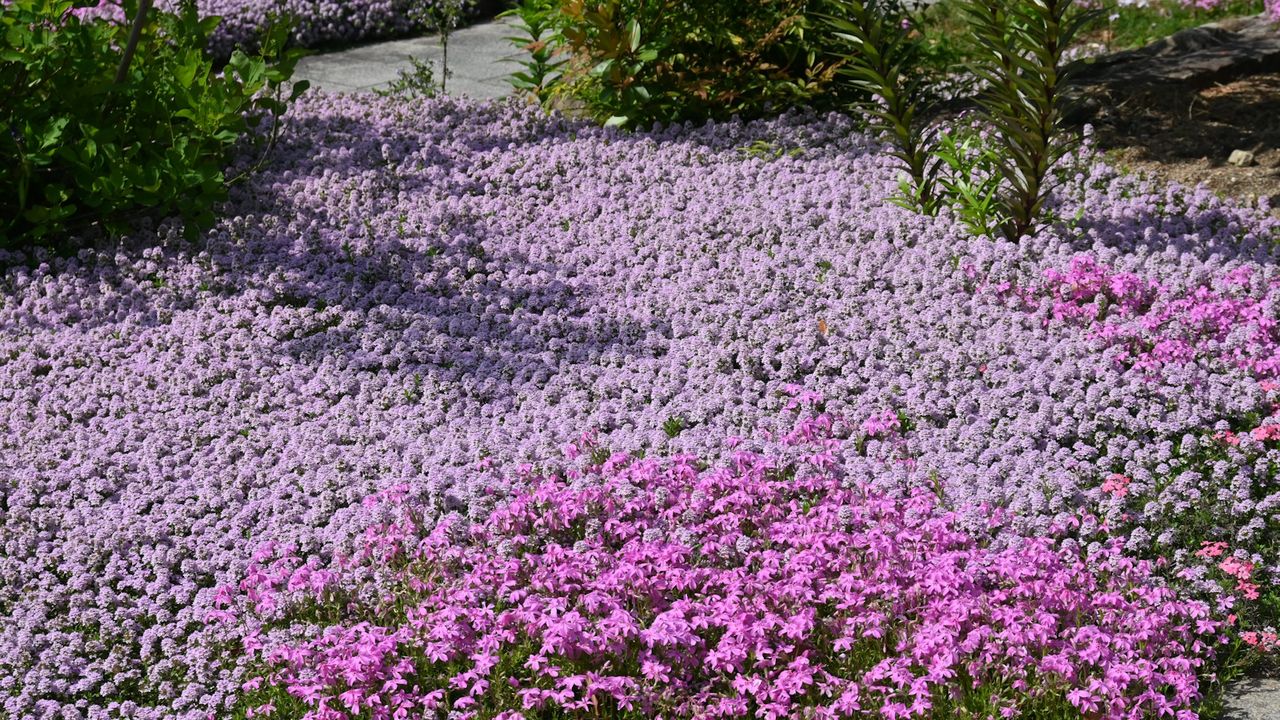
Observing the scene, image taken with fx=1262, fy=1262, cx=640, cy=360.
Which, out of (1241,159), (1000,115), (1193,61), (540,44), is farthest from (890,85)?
(1193,61)

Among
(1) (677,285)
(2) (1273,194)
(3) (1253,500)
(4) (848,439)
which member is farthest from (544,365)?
(2) (1273,194)

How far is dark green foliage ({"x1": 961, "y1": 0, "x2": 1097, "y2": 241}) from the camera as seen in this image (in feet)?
20.3

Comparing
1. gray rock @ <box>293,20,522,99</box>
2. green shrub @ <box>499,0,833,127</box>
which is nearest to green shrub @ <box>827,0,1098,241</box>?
green shrub @ <box>499,0,833,127</box>

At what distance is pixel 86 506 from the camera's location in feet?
16.2

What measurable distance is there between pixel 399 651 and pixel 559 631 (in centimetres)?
59

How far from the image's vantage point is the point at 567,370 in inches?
222

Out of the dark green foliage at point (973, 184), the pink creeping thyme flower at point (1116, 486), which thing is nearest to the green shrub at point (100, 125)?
the dark green foliage at point (973, 184)

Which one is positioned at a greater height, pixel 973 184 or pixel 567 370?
pixel 973 184

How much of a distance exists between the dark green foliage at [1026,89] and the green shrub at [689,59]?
6.41ft

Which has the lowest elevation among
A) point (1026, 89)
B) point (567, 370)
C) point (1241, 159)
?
point (567, 370)

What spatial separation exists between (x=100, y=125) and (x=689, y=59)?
3.74m

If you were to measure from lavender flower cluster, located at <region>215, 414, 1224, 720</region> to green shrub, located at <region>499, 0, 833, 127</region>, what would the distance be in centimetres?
411

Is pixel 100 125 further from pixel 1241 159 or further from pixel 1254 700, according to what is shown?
pixel 1241 159

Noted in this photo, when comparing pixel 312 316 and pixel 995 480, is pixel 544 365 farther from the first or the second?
pixel 995 480
